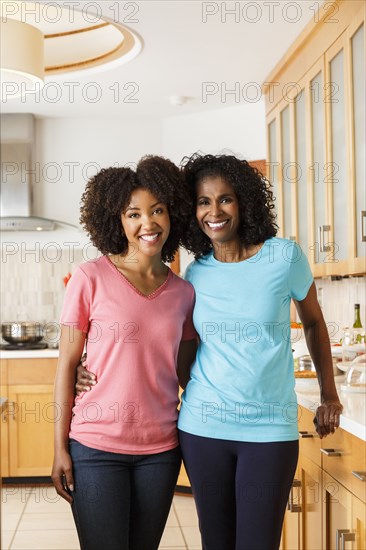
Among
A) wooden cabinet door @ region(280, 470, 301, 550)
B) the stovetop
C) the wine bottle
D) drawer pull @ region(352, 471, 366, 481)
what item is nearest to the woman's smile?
drawer pull @ region(352, 471, 366, 481)

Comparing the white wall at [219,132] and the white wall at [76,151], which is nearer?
the white wall at [219,132]

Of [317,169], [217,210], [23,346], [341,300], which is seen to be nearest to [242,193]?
[217,210]

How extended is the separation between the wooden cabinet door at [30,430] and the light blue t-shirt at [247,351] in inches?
116

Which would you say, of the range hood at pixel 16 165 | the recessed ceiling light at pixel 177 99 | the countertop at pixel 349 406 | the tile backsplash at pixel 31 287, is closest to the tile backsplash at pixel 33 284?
the tile backsplash at pixel 31 287

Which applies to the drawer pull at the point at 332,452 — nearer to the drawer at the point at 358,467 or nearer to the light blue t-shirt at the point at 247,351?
the drawer at the point at 358,467

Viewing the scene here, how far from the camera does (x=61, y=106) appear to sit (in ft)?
16.8

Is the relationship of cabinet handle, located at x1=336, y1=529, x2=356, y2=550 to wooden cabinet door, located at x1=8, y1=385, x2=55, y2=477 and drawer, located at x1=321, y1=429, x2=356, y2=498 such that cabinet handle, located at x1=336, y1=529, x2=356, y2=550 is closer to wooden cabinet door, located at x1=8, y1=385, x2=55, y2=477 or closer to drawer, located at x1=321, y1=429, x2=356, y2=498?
drawer, located at x1=321, y1=429, x2=356, y2=498

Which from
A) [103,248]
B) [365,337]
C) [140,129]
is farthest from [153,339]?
[140,129]

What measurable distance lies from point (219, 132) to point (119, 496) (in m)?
3.71

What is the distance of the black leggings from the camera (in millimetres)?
1915

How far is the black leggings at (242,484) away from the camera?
1915mm

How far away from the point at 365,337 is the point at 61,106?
273cm

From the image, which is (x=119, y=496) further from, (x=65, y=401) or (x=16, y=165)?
(x=16, y=165)

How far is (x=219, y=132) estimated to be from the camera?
5262mm
